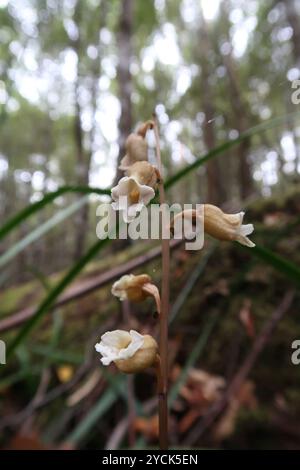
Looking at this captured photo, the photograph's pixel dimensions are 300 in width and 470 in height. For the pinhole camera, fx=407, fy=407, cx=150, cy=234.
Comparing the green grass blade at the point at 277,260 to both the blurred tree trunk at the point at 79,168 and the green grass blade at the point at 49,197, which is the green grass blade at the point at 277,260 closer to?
the green grass blade at the point at 49,197

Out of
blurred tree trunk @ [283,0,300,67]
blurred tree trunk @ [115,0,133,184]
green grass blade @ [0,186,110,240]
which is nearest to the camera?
green grass blade @ [0,186,110,240]

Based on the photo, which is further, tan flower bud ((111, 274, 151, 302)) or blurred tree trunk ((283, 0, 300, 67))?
blurred tree trunk ((283, 0, 300, 67))

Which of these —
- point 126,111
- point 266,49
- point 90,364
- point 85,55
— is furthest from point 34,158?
point 90,364

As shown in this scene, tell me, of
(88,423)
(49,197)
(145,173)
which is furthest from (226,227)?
(88,423)

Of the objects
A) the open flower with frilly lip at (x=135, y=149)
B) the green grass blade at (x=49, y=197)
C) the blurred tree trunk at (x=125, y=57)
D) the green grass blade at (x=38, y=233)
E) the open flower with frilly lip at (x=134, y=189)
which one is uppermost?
the blurred tree trunk at (x=125, y=57)

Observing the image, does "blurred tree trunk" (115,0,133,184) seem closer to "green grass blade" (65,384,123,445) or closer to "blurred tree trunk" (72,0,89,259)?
"blurred tree trunk" (72,0,89,259)

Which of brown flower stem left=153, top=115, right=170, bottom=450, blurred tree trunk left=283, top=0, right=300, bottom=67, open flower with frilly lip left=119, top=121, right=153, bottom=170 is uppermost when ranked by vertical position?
blurred tree trunk left=283, top=0, right=300, bottom=67

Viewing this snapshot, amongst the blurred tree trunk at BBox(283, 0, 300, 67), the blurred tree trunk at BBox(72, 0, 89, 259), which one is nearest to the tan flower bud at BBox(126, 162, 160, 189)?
the blurred tree trunk at BBox(283, 0, 300, 67)

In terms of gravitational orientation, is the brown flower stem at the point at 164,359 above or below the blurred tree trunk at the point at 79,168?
below

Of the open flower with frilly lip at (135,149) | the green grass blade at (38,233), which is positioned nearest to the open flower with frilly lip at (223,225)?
the open flower with frilly lip at (135,149)
